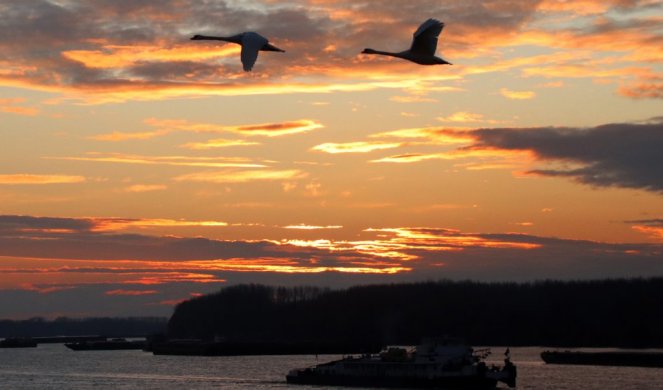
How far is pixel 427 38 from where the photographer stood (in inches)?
1005

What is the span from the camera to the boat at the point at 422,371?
78500mm

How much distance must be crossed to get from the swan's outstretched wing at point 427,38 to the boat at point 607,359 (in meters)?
95.7

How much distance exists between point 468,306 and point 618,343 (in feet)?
71.0

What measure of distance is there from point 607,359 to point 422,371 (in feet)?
149

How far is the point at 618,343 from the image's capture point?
156 m

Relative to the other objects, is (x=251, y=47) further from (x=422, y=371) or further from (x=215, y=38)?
(x=422, y=371)

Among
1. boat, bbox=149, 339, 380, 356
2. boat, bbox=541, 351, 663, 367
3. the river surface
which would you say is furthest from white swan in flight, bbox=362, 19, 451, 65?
boat, bbox=149, 339, 380, 356

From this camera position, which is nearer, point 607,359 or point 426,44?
point 426,44

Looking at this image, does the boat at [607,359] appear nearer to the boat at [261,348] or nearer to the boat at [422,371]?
the boat at [422,371]

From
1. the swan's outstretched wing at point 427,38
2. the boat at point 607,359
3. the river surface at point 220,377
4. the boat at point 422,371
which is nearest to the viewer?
the swan's outstretched wing at point 427,38

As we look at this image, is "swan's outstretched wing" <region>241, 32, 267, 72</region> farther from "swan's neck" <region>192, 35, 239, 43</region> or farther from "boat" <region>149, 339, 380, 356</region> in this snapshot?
"boat" <region>149, 339, 380, 356</region>

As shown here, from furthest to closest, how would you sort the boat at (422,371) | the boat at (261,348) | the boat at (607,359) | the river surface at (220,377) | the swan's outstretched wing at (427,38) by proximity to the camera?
the boat at (261,348) < the boat at (607,359) < the river surface at (220,377) < the boat at (422,371) < the swan's outstretched wing at (427,38)

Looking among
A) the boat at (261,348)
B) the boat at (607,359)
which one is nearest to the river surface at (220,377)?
the boat at (607,359)

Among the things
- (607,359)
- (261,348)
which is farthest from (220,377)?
(261,348)
